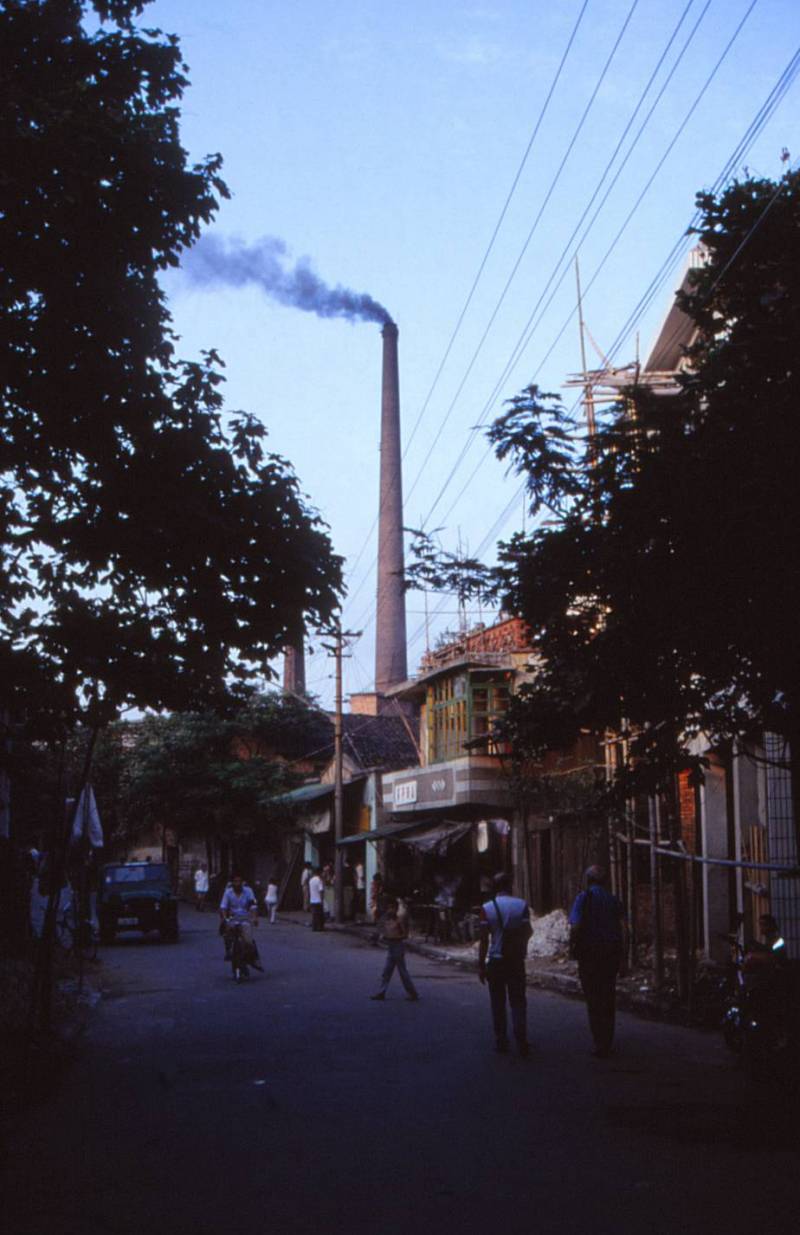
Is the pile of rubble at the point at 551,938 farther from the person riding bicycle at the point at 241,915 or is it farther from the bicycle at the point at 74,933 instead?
the bicycle at the point at 74,933

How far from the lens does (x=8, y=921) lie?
81.9 ft

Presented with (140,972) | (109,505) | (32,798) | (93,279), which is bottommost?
(140,972)

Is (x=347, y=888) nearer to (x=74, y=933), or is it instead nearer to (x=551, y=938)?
(x=551, y=938)

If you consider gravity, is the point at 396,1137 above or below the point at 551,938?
above

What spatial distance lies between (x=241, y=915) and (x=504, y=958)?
447 inches

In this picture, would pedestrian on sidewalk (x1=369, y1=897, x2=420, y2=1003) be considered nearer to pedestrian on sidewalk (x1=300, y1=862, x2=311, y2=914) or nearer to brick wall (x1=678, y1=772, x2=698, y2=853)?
brick wall (x1=678, y1=772, x2=698, y2=853)

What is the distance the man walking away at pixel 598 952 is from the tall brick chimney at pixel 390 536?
40.7 meters

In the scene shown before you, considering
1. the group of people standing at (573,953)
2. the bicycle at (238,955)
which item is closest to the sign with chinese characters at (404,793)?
the bicycle at (238,955)

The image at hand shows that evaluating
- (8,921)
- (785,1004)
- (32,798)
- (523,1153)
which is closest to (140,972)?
(8,921)

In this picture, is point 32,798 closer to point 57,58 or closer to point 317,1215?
point 57,58

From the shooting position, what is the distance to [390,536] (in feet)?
182

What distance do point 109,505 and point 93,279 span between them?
90.1 inches

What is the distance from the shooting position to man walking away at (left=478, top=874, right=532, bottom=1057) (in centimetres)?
1343

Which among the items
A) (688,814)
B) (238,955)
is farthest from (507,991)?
(688,814)
